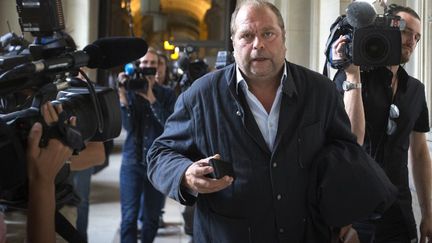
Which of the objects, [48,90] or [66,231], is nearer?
[48,90]

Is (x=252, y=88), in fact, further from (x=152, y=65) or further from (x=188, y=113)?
(x=152, y=65)

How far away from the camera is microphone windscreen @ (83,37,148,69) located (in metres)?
1.76

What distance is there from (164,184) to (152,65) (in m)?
2.78

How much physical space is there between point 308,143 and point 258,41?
0.44 meters

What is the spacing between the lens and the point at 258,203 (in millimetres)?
2037

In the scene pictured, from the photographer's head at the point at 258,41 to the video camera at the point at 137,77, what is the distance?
7.68ft

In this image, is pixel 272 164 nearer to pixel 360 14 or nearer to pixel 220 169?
pixel 220 169

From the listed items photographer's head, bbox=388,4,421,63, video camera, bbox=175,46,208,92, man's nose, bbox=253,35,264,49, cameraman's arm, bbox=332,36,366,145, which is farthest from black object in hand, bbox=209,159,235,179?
video camera, bbox=175,46,208,92

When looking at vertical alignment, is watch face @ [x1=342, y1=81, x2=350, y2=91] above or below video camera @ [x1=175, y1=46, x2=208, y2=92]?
above

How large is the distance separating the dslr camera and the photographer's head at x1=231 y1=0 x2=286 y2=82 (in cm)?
61

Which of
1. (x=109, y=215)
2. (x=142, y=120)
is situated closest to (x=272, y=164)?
(x=142, y=120)

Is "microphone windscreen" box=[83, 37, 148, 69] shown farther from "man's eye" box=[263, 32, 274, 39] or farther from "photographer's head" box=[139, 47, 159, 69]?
"photographer's head" box=[139, 47, 159, 69]

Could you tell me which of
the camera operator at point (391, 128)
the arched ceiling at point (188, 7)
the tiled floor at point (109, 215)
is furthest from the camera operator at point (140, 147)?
the arched ceiling at point (188, 7)

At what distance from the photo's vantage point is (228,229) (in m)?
2.05
